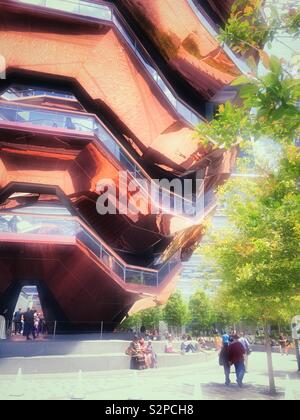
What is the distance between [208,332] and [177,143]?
1988 inches

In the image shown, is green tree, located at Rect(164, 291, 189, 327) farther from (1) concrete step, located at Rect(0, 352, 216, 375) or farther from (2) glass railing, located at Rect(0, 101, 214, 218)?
(1) concrete step, located at Rect(0, 352, 216, 375)

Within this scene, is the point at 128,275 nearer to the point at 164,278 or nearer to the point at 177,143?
the point at 164,278

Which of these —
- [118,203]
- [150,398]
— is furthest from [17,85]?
[150,398]

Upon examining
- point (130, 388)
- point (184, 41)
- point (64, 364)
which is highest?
point (184, 41)

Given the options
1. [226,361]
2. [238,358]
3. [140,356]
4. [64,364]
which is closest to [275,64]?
[238,358]

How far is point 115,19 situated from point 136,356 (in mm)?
15337

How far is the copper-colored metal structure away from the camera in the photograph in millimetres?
15766

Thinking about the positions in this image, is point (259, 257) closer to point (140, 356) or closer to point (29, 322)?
point (140, 356)

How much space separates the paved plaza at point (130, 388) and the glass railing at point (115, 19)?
45.1 feet

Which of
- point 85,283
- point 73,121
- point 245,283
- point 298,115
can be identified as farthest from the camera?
point 85,283

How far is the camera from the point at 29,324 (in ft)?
54.1

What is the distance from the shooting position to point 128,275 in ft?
58.4

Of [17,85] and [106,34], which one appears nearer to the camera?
[106,34]

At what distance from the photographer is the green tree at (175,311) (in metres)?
54.4
